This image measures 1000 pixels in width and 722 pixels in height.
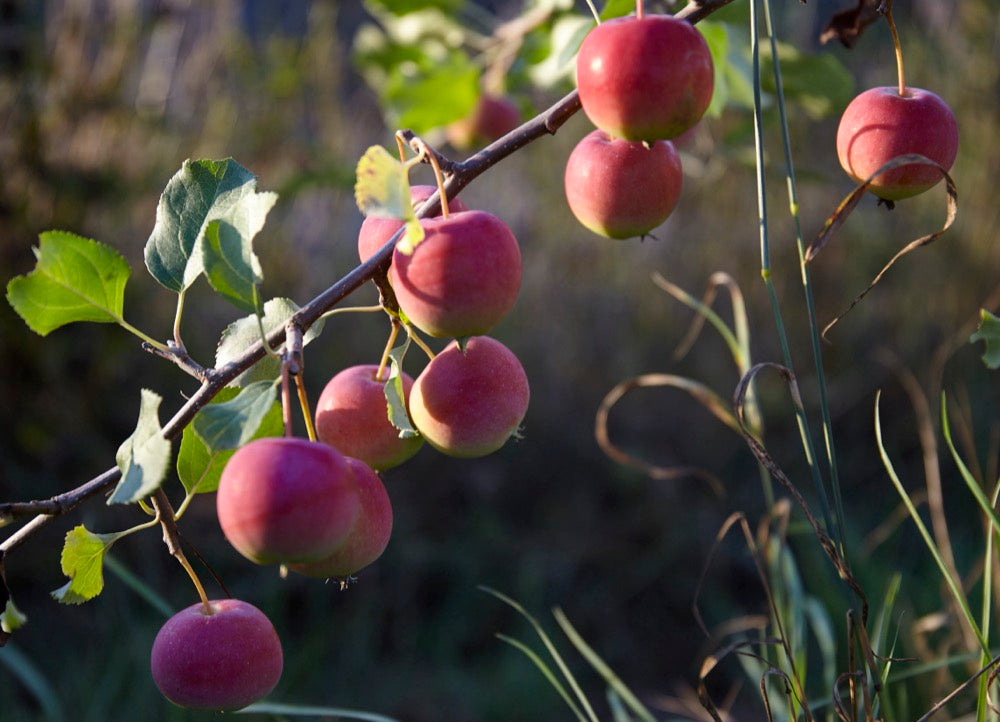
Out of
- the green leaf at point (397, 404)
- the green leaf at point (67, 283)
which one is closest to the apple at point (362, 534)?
the green leaf at point (397, 404)

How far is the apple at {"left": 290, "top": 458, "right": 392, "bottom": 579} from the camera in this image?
417 millimetres

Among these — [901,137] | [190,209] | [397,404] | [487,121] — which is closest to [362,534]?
[397,404]

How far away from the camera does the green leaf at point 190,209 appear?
48 cm

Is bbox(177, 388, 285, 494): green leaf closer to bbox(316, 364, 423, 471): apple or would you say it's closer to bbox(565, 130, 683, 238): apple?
bbox(316, 364, 423, 471): apple

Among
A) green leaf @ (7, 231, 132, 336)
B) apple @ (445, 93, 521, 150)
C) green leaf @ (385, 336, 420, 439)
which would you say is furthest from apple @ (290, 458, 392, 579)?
apple @ (445, 93, 521, 150)

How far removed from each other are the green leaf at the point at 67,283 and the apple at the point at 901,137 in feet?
1.14

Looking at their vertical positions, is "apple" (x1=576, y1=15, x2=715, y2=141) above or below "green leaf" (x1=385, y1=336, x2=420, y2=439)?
above

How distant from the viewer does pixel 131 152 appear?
2365 millimetres

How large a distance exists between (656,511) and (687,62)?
5.67ft

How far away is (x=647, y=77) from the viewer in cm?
40

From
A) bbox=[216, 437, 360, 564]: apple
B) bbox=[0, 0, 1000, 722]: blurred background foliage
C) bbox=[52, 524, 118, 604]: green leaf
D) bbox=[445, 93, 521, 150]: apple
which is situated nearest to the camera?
bbox=[216, 437, 360, 564]: apple

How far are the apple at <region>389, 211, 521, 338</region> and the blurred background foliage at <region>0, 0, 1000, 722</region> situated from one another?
612 mm

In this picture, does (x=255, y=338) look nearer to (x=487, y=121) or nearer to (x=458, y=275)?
(x=458, y=275)

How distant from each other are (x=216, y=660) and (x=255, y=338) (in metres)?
0.14
